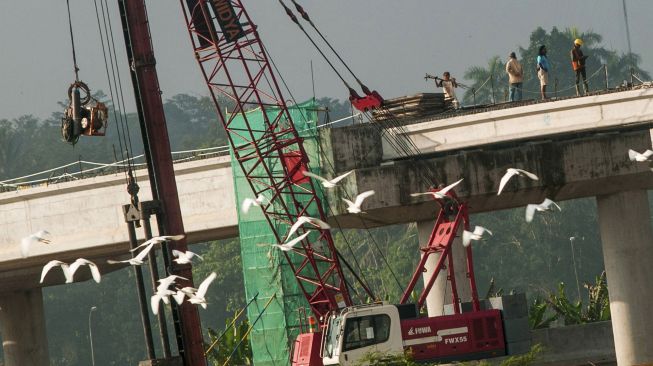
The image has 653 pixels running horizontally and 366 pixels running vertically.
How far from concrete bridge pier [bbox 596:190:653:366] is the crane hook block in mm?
21978

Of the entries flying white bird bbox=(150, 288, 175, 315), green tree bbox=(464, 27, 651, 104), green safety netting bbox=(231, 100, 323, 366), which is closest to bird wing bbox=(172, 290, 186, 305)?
flying white bird bbox=(150, 288, 175, 315)

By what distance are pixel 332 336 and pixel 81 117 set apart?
10346 millimetres

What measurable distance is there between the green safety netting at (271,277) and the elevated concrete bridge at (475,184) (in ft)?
2.96

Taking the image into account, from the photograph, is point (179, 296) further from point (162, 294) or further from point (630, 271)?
point (630, 271)

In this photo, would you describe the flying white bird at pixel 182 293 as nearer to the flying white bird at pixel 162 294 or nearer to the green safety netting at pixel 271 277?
the flying white bird at pixel 162 294

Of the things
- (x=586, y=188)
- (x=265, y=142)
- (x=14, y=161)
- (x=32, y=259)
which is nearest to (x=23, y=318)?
(x=32, y=259)

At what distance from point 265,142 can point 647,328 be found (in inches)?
605

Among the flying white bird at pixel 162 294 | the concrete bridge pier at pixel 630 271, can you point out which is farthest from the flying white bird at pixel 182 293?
the concrete bridge pier at pixel 630 271

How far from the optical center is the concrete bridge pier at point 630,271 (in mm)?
49969

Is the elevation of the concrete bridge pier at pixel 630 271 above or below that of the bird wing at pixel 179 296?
below

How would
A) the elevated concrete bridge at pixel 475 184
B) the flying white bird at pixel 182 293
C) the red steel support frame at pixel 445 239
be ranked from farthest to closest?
the elevated concrete bridge at pixel 475 184 → the red steel support frame at pixel 445 239 → the flying white bird at pixel 182 293

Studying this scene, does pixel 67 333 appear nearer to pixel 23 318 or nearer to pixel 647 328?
pixel 23 318

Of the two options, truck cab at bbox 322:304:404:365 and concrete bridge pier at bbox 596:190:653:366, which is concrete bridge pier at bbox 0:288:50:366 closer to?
truck cab at bbox 322:304:404:365

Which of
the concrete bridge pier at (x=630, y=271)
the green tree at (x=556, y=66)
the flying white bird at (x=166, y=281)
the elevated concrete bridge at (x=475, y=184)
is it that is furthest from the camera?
the green tree at (x=556, y=66)
